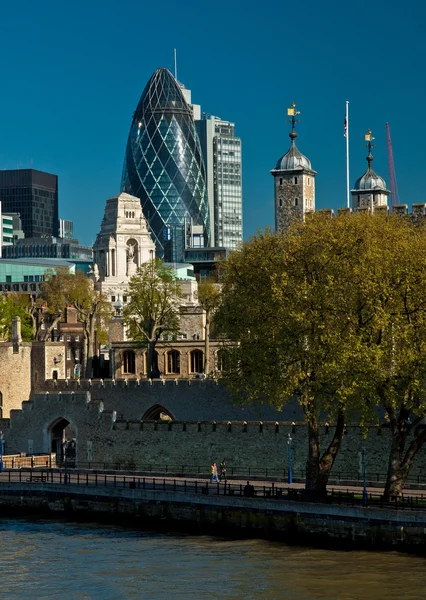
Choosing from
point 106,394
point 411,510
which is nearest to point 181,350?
point 106,394

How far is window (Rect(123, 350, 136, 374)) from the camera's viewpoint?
11525cm

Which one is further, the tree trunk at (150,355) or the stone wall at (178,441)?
the tree trunk at (150,355)

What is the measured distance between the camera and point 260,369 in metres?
71.2

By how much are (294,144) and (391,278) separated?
5074 centimetres

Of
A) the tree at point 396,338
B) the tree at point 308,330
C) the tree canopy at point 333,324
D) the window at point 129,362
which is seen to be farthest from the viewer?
the window at point 129,362

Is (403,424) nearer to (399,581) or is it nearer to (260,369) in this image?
(260,369)

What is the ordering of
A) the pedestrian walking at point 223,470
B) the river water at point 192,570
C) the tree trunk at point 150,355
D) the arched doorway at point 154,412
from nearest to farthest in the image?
the river water at point 192,570
the pedestrian walking at point 223,470
the arched doorway at point 154,412
the tree trunk at point 150,355

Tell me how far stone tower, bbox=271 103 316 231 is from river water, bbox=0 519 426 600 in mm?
47153

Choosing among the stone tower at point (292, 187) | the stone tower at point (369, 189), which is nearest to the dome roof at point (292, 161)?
the stone tower at point (292, 187)

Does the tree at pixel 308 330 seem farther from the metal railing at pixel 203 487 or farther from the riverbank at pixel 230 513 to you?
the riverbank at pixel 230 513

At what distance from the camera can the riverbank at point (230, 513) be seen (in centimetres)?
6241

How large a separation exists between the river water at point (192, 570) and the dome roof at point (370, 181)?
2480 inches

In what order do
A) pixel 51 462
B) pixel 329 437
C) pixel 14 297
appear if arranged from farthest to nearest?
pixel 14 297
pixel 51 462
pixel 329 437

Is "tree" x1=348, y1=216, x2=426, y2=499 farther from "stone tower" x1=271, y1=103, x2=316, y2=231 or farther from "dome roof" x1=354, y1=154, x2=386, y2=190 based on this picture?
"dome roof" x1=354, y1=154, x2=386, y2=190
